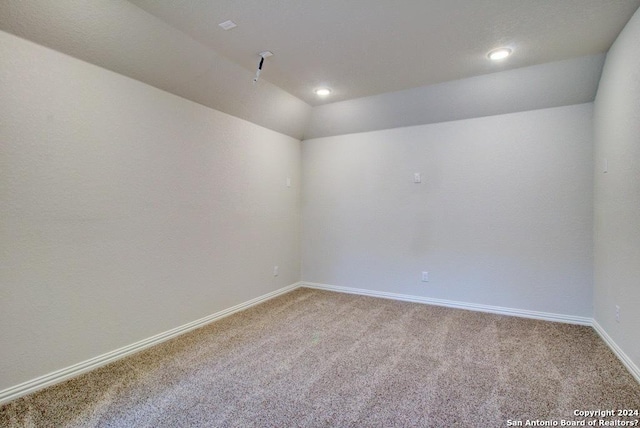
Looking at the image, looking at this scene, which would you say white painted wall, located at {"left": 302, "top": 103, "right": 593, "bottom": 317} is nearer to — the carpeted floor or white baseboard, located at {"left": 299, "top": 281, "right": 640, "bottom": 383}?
white baseboard, located at {"left": 299, "top": 281, "right": 640, "bottom": 383}

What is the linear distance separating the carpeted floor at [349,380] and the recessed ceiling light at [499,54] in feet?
7.79

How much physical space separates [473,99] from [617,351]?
97.1 inches

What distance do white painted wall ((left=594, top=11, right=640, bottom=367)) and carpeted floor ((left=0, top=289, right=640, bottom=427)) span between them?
1.10 feet

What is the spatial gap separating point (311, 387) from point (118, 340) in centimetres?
153

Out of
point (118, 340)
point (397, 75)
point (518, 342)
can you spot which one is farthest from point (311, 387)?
point (397, 75)

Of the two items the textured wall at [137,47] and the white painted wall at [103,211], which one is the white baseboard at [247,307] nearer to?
the white painted wall at [103,211]

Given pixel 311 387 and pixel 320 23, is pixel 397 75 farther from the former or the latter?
pixel 311 387

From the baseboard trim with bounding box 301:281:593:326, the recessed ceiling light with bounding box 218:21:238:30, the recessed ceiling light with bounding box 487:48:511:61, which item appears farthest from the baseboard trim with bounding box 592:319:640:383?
the recessed ceiling light with bounding box 218:21:238:30

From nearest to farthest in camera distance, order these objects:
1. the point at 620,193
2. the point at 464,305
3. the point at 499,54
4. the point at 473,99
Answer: the point at 620,193 → the point at 499,54 → the point at 473,99 → the point at 464,305

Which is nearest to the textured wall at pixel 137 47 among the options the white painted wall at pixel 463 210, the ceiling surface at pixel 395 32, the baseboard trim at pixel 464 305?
the ceiling surface at pixel 395 32

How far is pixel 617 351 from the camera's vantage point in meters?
2.39

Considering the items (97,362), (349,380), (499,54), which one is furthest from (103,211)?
(499,54)

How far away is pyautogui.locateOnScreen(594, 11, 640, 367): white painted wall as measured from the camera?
6.84 feet

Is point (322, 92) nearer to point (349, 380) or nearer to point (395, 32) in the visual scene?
point (395, 32)
